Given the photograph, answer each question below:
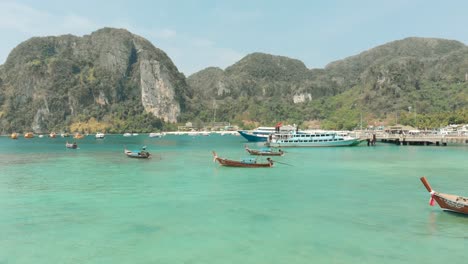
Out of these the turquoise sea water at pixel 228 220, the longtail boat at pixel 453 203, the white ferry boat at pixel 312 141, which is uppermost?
the white ferry boat at pixel 312 141

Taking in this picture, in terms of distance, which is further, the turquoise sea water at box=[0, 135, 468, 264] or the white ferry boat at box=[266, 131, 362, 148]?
the white ferry boat at box=[266, 131, 362, 148]

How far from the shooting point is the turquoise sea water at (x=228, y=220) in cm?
2102

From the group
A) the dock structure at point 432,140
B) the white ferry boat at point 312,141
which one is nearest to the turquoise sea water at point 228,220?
the white ferry boat at point 312,141

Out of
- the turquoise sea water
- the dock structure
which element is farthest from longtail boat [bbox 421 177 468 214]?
the dock structure

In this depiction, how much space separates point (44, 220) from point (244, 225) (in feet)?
46.1

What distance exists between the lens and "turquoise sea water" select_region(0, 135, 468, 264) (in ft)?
68.9

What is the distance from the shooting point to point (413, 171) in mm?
54312

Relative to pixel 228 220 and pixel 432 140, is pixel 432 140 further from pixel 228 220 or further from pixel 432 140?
pixel 228 220

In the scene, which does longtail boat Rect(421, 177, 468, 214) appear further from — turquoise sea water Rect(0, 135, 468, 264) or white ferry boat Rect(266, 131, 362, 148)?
white ferry boat Rect(266, 131, 362, 148)

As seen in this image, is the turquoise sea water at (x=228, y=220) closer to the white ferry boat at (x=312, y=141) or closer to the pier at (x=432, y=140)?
the white ferry boat at (x=312, y=141)

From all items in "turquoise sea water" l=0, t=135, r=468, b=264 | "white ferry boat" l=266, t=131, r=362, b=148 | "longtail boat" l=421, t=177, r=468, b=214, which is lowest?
"turquoise sea water" l=0, t=135, r=468, b=264

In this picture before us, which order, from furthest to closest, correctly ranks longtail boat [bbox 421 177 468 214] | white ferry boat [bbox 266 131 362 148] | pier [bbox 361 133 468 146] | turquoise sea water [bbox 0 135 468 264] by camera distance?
1. pier [bbox 361 133 468 146]
2. white ferry boat [bbox 266 131 362 148]
3. longtail boat [bbox 421 177 468 214]
4. turquoise sea water [bbox 0 135 468 264]

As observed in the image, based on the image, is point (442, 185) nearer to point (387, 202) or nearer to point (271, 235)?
point (387, 202)

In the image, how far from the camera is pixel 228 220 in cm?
2786
